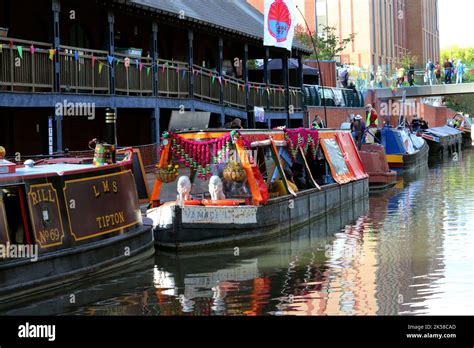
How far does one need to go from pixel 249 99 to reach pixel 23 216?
78.9 ft

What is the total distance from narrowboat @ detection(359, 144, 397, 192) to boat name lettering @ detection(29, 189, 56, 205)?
1954cm

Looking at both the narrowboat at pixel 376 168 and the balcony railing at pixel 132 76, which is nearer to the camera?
the balcony railing at pixel 132 76

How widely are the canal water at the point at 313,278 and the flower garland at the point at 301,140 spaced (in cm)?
186

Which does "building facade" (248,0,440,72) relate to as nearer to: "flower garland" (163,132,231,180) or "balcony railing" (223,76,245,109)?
"balcony railing" (223,76,245,109)

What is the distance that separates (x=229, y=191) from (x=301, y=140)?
4.28 metres

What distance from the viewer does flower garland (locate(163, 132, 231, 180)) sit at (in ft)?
60.0

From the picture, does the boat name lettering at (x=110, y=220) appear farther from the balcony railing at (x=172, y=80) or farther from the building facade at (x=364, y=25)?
the building facade at (x=364, y=25)

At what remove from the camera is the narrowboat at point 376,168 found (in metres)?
32.4

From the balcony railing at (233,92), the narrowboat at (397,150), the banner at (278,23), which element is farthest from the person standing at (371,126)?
the banner at (278,23)

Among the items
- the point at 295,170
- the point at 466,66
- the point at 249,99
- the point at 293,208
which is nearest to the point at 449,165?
the point at 249,99

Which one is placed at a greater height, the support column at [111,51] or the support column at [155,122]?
the support column at [111,51]

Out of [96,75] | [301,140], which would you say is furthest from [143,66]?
[301,140]

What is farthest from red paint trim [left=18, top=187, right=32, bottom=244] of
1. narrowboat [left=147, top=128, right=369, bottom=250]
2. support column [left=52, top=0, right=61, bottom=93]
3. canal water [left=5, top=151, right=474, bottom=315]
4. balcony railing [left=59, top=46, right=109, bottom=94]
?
balcony railing [left=59, top=46, right=109, bottom=94]
